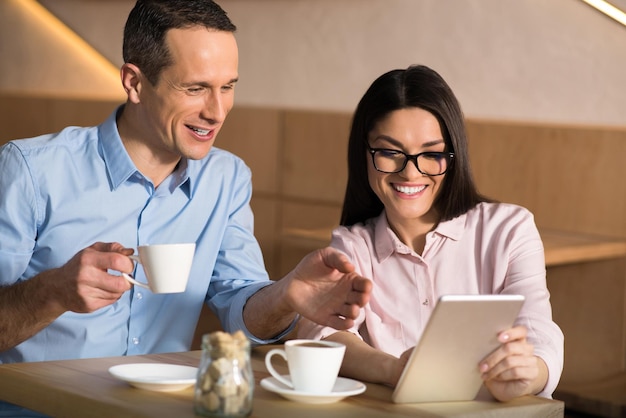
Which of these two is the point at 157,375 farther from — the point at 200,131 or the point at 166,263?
the point at 200,131

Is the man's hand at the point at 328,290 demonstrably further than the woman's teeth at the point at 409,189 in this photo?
No

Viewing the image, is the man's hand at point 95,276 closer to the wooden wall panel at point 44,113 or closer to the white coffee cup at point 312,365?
the white coffee cup at point 312,365

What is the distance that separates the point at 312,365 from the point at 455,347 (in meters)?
0.21

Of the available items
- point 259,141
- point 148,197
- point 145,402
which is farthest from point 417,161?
point 259,141

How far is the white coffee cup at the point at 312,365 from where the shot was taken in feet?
4.56

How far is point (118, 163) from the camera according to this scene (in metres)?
2.04

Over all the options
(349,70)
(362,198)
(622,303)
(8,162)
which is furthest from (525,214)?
(349,70)

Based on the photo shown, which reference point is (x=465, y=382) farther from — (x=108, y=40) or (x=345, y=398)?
(x=108, y=40)

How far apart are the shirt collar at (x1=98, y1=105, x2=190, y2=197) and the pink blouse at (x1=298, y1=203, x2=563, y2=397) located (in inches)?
14.3

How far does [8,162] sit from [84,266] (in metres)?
0.54

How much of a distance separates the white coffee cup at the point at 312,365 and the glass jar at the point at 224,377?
12 cm

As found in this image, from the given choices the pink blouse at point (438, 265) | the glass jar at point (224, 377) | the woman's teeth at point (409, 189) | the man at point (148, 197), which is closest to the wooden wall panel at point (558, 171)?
the pink blouse at point (438, 265)

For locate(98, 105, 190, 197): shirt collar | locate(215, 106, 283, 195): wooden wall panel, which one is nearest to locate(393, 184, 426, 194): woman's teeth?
locate(98, 105, 190, 197): shirt collar

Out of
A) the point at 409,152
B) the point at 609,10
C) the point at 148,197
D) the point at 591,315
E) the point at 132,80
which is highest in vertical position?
the point at 609,10
